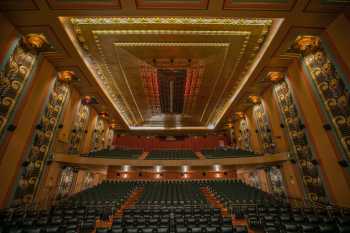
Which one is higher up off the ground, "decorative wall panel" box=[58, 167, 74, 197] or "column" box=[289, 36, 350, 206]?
"column" box=[289, 36, 350, 206]

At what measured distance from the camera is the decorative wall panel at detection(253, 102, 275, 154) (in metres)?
11.1

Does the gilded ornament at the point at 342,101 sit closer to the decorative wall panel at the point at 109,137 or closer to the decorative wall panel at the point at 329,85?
the decorative wall panel at the point at 329,85

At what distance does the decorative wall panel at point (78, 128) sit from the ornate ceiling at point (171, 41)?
4.03 feet

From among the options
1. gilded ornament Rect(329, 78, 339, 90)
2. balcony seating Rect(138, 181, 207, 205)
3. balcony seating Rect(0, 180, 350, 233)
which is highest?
gilded ornament Rect(329, 78, 339, 90)

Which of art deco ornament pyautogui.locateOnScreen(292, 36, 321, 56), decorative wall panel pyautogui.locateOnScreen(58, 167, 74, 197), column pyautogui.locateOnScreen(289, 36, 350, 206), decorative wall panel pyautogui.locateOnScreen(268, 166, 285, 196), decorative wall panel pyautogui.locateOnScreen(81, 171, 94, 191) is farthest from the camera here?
decorative wall panel pyautogui.locateOnScreen(81, 171, 94, 191)

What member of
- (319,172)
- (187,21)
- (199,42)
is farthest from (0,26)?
(319,172)

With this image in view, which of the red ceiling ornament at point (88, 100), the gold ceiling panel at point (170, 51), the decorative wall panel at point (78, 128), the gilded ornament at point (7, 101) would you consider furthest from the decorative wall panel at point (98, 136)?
the gilded ornament at point (7, 101)

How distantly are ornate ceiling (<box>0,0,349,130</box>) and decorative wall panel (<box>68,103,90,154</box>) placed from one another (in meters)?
1.23

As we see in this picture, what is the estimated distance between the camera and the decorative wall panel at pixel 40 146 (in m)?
7.16

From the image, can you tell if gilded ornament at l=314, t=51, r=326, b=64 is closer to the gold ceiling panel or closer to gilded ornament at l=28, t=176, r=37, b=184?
the gold ceiling panel

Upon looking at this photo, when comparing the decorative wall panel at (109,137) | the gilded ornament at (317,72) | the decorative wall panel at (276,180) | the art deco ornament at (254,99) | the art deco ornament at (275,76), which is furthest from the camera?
the decorative wall panel at (109,137)

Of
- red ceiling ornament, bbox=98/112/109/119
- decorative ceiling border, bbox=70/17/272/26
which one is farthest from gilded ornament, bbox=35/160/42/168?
red ceiling ornament, bbox=98/112/109/119

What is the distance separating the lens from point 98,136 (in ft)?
50.9

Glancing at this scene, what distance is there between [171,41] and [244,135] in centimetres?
1187
